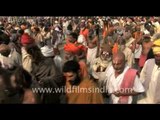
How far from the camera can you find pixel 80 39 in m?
16.2

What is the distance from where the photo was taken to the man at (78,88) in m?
16.2

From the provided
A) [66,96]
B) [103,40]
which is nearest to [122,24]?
[103,40]

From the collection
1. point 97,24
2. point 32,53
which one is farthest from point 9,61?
point 97,24

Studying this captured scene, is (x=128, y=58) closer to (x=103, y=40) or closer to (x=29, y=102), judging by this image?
(x=103, y=40)

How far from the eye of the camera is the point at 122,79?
16234mm

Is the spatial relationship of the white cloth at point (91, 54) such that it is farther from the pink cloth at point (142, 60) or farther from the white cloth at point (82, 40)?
the pink cloth at point (142, 60)

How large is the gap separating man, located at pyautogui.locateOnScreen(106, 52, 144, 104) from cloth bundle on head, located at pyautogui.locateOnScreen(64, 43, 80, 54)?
601mm

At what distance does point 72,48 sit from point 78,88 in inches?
25.2

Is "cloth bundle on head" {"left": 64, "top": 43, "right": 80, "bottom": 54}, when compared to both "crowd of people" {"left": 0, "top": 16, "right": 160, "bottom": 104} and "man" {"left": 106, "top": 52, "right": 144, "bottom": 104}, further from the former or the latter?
"man" {"left": 106, "top": 52, "right": 144, "bottom": 104}

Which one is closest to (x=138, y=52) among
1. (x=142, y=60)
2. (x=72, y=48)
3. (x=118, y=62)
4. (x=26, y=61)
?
(x=142, y=60)

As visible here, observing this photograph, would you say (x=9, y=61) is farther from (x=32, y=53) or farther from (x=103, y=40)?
(x=103, y=40)

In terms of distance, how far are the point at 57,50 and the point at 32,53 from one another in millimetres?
403

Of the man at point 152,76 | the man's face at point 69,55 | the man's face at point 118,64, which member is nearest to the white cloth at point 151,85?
the man at point 152,76

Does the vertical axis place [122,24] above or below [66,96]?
above
